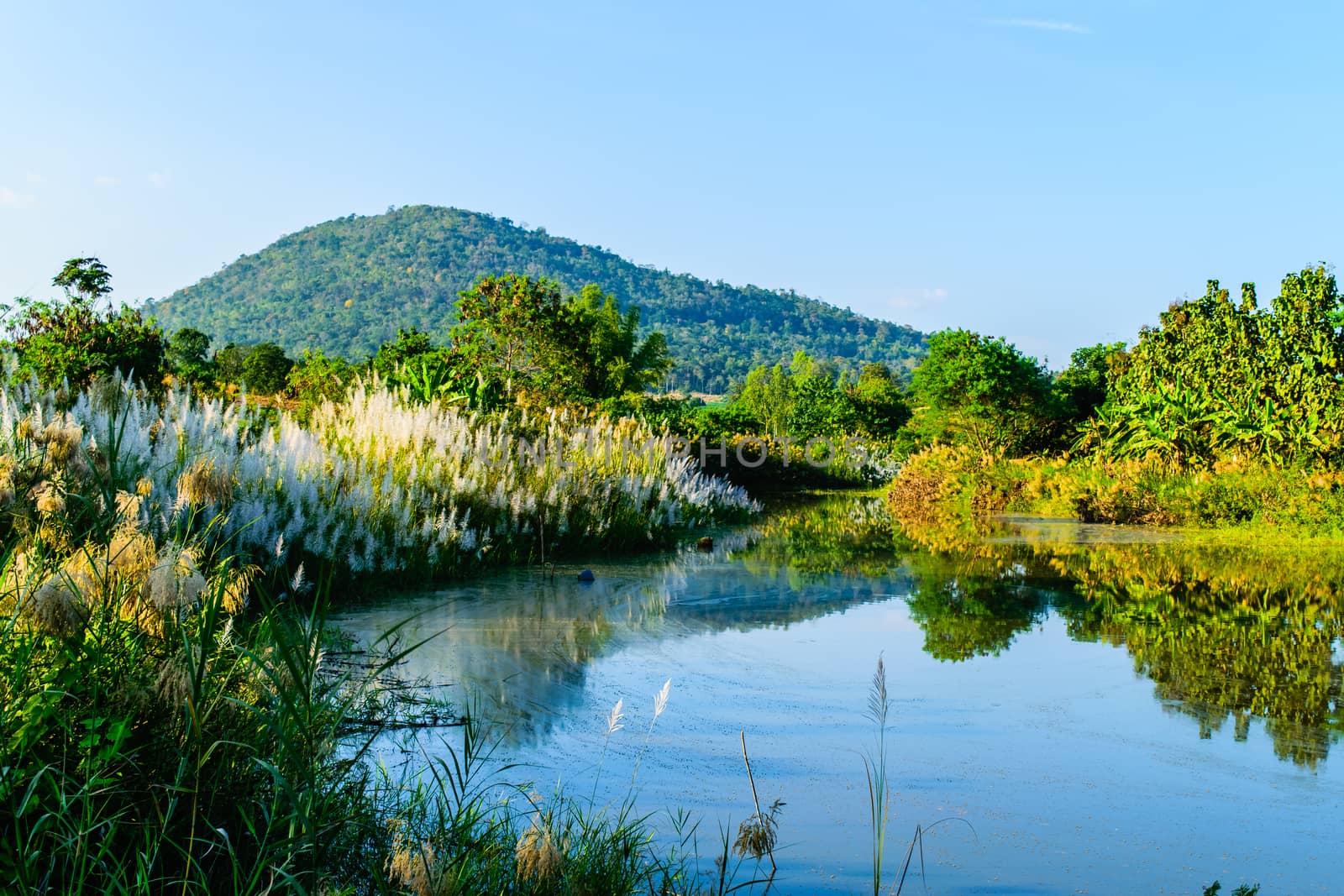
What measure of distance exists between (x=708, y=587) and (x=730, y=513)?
20.0 ft

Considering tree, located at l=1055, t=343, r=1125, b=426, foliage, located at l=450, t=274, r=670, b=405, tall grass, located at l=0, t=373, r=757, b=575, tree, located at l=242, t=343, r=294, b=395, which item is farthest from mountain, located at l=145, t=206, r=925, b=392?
tall grass, located at l=0, t=373, r=757, b=575

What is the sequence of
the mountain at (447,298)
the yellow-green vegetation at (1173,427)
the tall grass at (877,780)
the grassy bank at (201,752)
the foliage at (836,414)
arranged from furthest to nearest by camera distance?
the mountain at (447,298)
the foliage at (836,414)
the yellow-green vegetation at (1173,427)
the tall grass at (877,780)
the grassy bank at (201,752)

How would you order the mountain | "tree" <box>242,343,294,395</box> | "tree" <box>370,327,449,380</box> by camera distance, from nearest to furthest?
1. "tree" <box>370,327,449,380</box>
2. "tree" <box>242,343,294,395</box>
3. the mountain

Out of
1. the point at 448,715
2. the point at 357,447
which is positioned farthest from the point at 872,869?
the point at 357,447

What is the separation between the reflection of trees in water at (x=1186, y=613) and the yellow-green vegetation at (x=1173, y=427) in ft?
5.96

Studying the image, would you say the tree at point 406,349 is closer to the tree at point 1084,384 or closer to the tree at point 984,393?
the tree at point 984,393

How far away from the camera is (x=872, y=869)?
98.0 inches

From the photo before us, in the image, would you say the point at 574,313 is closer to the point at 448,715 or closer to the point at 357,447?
the point at 357,447

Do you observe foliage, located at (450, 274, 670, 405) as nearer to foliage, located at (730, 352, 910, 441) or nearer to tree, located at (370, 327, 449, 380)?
tree, located at (370, 327, 449, 380)

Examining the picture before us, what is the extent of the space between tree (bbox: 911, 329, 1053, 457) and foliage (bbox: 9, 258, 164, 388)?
11900mm

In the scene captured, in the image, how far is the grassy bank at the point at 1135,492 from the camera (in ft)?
32.8

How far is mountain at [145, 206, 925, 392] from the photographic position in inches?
4505

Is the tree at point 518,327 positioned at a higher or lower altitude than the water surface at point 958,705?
higher

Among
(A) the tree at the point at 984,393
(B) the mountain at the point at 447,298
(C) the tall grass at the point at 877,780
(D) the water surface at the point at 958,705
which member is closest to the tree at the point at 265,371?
(A) the tree at the point at 984,393
